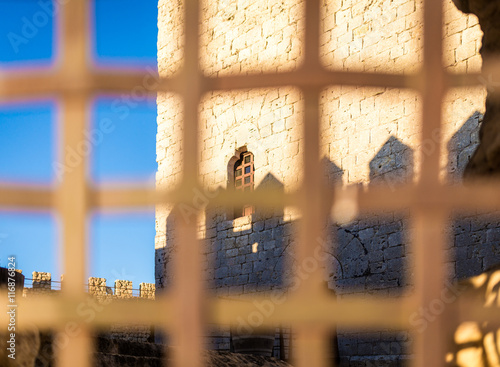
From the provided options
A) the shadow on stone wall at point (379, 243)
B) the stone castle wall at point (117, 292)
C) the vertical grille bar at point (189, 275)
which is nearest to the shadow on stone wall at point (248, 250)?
the shadow on stone wall at point (379, 243)

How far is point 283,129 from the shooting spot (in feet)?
29.5

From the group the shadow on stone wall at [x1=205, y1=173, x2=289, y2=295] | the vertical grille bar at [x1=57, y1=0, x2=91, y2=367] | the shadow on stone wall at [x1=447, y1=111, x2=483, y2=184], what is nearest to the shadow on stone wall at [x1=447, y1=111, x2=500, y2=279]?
the shadow on stone wall at [x1=447, y1=111, x2=483, y2=184]

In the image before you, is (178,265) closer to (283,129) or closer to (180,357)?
(180,357)

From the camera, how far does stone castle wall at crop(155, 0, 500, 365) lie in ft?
23.0

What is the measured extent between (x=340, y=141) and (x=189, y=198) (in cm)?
684

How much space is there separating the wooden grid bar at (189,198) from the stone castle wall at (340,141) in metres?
4.34

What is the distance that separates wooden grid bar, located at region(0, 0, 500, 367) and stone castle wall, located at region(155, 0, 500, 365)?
4338 mm

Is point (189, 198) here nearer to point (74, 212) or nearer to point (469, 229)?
point (74, 212)

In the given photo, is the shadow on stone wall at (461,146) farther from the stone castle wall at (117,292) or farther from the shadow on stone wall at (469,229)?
the stone castle wall at (117,292)

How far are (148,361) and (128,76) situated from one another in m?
1.70

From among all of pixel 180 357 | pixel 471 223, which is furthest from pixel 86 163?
pixel 471 223

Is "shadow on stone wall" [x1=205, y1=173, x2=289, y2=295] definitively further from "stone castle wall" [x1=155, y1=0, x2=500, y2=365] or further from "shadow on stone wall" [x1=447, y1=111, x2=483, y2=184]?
"shadow on stone wall" [x1=447, y1=111, x2=483, y2=184]

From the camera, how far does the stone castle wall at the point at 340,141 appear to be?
7020 mm

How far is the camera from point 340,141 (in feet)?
26.7
